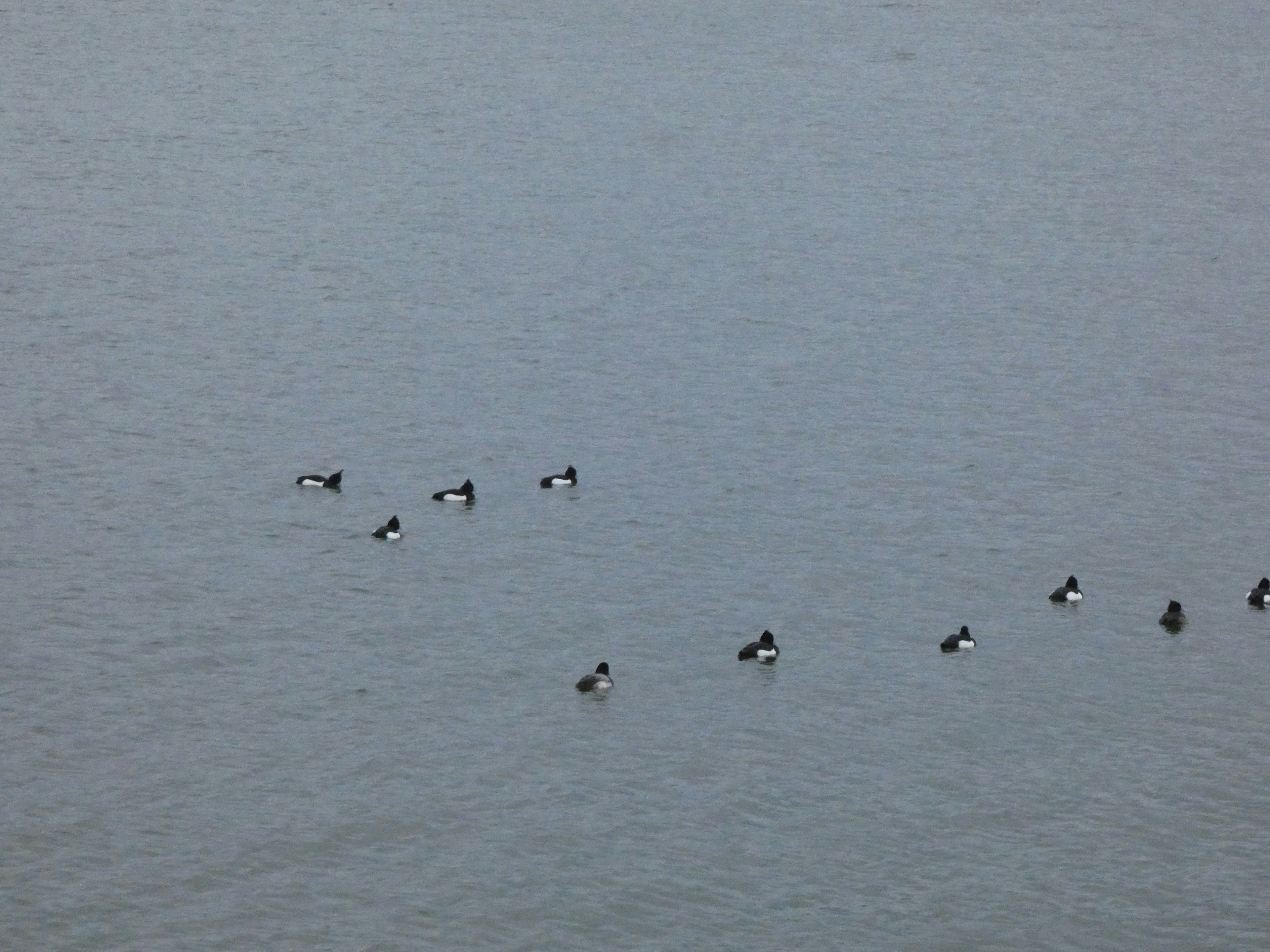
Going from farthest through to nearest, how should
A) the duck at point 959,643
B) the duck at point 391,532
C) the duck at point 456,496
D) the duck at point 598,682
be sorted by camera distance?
the duck at point 456,496
the duck at point 391,532
the duck at point 959,643
the duck at point 598,682

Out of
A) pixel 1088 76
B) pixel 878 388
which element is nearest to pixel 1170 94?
pixel 1088 76

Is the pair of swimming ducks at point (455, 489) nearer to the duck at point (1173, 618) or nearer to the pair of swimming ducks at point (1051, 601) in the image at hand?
the pair of swimming ducks at point (1051, 601)

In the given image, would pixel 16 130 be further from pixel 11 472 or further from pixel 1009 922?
pixel 1009 922

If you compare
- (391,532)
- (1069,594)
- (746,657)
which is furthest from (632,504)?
(1069,594)

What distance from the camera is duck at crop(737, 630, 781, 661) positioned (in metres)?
32.4

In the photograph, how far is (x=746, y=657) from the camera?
3250 centimetres

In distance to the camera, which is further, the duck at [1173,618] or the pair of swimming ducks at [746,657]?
the duck at [1173,618]

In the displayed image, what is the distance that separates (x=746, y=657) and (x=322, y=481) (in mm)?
9964

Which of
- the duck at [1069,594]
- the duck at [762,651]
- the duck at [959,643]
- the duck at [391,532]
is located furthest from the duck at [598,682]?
the duck at [1069,594]

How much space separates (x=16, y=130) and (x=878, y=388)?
94.5 feet

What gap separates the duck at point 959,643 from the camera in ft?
109

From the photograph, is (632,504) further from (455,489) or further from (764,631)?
(764,631)

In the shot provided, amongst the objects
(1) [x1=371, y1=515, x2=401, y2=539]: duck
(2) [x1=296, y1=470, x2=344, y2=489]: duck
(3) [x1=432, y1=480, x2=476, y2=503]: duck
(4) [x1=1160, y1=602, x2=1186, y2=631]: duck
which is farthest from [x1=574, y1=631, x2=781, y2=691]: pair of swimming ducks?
(2) [x1=296, y1=470, x2=344, y2=489]: duck

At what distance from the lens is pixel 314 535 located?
36969 millimetres
